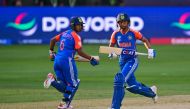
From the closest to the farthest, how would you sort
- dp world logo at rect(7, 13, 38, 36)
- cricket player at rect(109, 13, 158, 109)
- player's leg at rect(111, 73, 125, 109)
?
player's leg at rect(111, 73, 125, 109), cricket player at rect(109, 13, 158, 109), dp world logo at rect(7, 13, 38, 36)

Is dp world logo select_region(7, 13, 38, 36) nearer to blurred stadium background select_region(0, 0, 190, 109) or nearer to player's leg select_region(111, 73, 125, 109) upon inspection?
blurred stadium background select_region(0, 0, 190, 109)

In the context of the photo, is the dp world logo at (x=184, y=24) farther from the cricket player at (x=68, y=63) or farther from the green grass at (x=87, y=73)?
the cricket player at (x=68, y=63)

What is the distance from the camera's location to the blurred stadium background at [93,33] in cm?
2056

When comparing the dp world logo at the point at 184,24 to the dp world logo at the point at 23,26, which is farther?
the dp world logo at the point at 184,24

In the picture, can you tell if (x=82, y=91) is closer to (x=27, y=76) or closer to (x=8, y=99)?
(x=8, y=99)

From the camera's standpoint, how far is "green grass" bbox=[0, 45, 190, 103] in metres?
15.8

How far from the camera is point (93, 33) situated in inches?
1174

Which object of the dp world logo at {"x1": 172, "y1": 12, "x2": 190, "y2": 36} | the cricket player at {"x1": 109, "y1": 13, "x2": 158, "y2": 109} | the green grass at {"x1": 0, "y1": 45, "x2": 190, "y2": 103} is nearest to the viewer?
the cricket player at {"x1": 109, "y1": 13, "x2": 158, "y2": 109}

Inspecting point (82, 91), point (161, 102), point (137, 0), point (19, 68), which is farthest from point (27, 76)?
point (137, 0)

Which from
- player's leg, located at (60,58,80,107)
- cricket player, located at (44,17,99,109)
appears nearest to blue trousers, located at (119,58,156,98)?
cricket player, located at (44,17,99,109)

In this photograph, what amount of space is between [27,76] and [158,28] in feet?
38.2

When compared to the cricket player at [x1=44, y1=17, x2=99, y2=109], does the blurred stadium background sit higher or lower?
lower

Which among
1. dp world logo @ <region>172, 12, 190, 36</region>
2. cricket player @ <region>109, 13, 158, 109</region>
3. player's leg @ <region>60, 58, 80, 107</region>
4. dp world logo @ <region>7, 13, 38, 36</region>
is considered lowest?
dp world logo @ <region>7, 13, 38, 36</region>

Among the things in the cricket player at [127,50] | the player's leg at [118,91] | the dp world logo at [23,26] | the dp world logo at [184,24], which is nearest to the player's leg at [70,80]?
the cricket player at [127,50]
